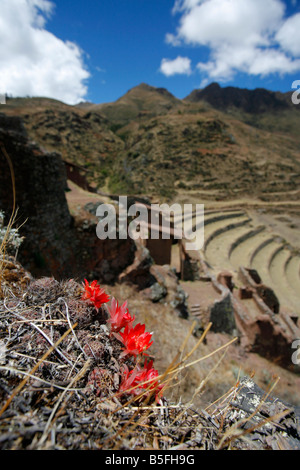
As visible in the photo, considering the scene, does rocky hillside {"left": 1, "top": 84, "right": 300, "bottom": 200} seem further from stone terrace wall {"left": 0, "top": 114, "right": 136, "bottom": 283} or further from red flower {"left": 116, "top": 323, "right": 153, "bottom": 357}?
red flower {"left": 116, "top": 323, "right": 153, "bottom": 357}

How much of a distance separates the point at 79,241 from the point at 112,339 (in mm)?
4842

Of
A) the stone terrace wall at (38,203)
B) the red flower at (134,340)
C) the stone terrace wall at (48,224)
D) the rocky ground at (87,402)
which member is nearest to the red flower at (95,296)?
the rocky ground at (87,402)

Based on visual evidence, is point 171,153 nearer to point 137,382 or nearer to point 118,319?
point 118,319

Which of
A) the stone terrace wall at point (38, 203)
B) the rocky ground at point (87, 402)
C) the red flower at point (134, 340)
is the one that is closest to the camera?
the rocky ground at point (87, 402)

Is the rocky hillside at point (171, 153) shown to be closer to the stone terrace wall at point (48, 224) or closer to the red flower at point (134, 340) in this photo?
the stone terrace wall at point (48, 224)

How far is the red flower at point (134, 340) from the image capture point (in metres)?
1.12

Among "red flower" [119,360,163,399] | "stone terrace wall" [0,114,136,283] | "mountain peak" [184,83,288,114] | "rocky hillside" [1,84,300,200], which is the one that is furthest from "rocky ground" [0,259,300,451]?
"mountain peak" [184,83,288,114]

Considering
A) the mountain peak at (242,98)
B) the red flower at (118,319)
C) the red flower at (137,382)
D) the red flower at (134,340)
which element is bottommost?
the red flower at (137,382)

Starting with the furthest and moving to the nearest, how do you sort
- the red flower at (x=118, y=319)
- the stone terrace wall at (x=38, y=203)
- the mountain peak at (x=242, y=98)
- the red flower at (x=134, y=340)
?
the mountain peak at (x=242, y=98)
the stone terrace wall at (x=38, y=203)
the red flower at (x=118, y=319)
the red flower at (x=134, y=340)

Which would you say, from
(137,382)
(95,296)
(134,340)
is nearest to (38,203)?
(95,296)

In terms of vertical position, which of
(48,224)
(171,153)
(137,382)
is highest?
(171,153)

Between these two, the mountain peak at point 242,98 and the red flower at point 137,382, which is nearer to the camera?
the red flower at point 137,382

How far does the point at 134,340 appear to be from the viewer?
45.1 inches
